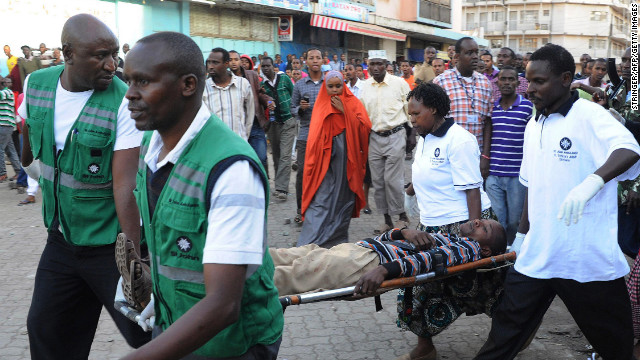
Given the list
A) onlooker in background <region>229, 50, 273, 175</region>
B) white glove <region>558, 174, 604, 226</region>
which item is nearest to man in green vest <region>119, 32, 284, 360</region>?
white glove <region>558, 174, 604, 226</region>

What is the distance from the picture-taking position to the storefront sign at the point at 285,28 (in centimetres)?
2514

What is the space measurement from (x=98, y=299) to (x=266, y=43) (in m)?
22.8

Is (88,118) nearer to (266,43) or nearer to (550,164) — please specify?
(550,164)

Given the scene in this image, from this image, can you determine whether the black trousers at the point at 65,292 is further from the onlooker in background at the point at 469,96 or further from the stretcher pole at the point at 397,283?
the onlooker in background at the point at 469,96

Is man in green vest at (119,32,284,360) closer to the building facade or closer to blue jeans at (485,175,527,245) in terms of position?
blue jeans at (485,175,527,245)

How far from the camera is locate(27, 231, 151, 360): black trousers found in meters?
2.87

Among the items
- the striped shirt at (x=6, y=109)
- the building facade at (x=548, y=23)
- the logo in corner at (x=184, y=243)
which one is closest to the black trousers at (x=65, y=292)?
the logo in corner at (x=184, y=243)

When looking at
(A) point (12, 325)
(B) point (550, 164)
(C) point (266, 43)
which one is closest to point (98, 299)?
(A) point (12, 325)

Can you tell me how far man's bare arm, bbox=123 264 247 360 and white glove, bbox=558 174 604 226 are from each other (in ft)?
5.86

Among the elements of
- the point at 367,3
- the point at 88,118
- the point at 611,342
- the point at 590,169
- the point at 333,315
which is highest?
the point at 367,3

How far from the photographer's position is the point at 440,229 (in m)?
4.20

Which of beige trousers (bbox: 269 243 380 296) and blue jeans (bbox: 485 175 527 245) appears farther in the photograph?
blue jeans (bbox: 485 175 527 245)

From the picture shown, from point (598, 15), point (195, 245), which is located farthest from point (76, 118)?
point (598, 15)

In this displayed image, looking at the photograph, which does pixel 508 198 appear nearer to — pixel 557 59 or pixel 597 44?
pixel 557 59
